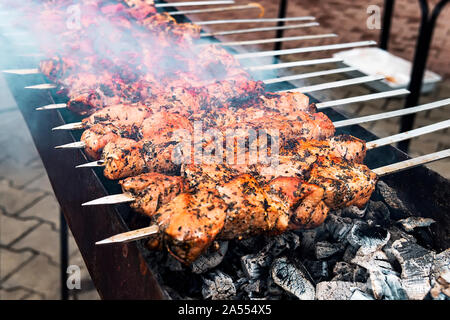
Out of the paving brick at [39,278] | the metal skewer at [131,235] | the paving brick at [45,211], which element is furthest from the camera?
the paving brick at [45,211]

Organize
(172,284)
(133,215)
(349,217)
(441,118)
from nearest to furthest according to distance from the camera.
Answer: (172,284), (133,215), (349,217), (441,118)

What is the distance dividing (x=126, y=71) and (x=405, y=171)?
2.24m

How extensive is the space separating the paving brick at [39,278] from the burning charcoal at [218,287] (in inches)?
91.5

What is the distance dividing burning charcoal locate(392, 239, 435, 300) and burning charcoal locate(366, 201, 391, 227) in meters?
0.23

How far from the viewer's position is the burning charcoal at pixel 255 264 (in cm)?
204

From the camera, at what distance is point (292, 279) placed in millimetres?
1984

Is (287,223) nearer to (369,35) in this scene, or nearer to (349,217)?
(349,217)

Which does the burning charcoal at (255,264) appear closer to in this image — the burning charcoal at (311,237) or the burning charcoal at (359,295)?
the burning charcoal at (311,237)

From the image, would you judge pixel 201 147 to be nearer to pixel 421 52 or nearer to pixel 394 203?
pixel 394 203

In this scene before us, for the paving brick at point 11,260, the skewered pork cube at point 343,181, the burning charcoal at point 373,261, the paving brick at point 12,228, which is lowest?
the paving brick at point 11,260

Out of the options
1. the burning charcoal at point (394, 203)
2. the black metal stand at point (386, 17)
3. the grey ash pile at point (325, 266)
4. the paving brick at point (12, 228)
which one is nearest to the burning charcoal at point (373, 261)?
the grey ash pile at point (325, 266)

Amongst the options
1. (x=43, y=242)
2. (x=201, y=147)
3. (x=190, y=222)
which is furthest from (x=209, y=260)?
(x=43, y=242)

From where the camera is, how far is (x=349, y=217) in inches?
94.8
